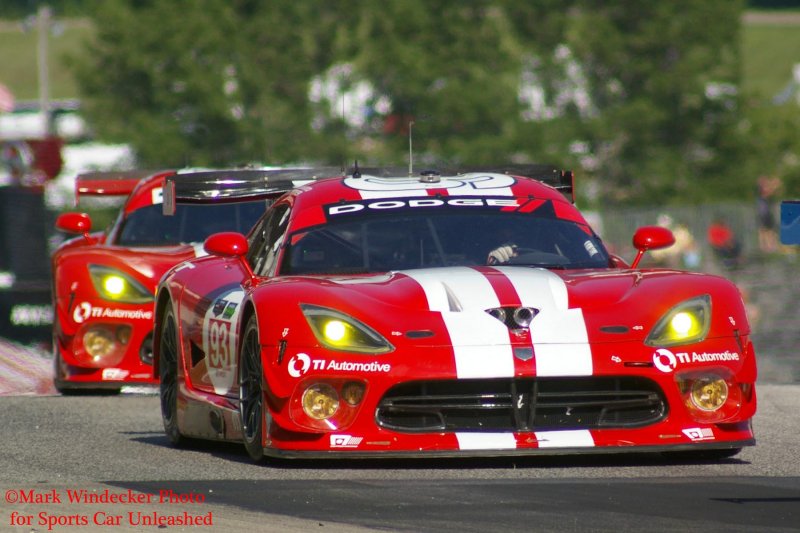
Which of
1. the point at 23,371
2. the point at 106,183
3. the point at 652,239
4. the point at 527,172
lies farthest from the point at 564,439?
the point at 23,371

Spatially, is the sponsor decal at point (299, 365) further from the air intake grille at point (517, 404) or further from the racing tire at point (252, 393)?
the air intake grille at point (517, 404)

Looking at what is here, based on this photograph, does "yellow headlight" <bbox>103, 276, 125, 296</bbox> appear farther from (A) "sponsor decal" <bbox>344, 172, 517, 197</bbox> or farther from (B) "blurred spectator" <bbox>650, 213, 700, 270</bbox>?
(B) "blurred spectator" <bbox>650, 213, 700, 270</bbox>

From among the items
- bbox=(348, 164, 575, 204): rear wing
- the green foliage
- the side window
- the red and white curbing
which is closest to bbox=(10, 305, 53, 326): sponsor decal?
the red and white curbing

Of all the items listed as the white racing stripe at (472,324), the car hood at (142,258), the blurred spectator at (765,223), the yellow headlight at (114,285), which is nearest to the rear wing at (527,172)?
the car hood at (142,258)

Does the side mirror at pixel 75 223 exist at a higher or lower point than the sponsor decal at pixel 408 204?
lower

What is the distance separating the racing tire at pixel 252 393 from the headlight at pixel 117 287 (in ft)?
14.3

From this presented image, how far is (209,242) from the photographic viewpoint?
7984 millimetres

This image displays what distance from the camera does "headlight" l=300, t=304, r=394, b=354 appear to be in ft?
22.2

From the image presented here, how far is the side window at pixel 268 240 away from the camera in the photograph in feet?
26.8

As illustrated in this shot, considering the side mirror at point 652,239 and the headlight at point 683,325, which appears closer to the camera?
the headlight at point 683,325

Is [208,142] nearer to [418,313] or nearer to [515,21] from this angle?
[515,21]

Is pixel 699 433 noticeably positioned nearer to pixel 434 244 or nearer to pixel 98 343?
pixel 434 244

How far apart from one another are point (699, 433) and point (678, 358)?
11.5 inches

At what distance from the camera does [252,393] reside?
727 centimetres
